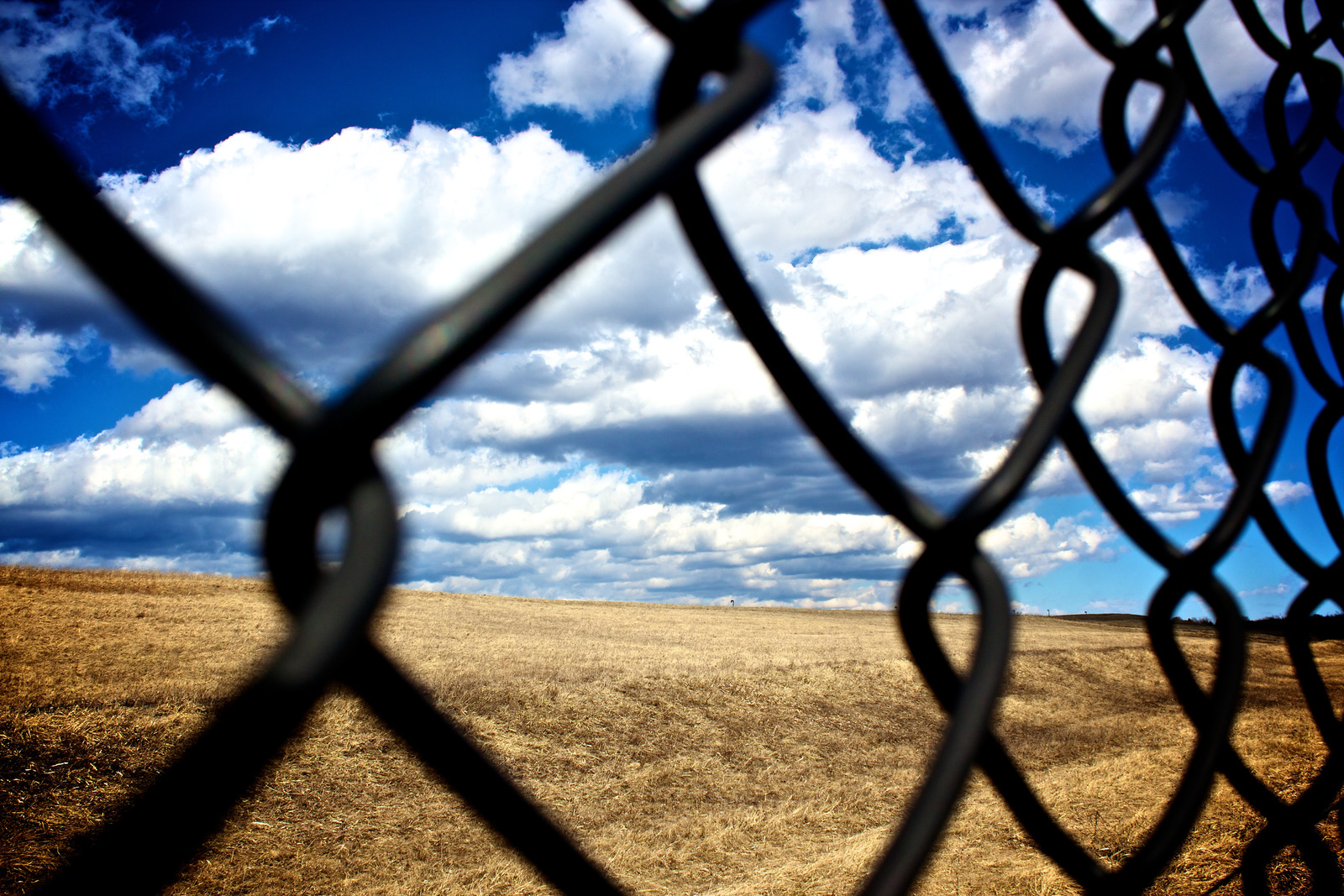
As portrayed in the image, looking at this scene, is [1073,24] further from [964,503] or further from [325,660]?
[325,660]

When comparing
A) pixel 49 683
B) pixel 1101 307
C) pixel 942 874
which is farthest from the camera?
pixel 49 683

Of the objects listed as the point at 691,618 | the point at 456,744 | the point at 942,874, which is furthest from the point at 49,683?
the point at 691,618

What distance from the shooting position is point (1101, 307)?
61cm

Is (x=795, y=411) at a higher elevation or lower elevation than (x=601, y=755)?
higher

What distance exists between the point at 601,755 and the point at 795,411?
9.61 m

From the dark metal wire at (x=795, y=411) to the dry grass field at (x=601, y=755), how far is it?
1.24 metres

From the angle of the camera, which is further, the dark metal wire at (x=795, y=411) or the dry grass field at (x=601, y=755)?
the dry grass field at (x=601, y=755)

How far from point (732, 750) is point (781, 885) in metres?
4.33

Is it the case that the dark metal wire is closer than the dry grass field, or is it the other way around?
the dark metal wire

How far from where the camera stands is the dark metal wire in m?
0.24

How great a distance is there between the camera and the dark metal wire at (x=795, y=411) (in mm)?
240

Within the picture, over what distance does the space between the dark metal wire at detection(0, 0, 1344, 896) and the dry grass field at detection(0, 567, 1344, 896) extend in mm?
1239

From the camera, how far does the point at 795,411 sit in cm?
48

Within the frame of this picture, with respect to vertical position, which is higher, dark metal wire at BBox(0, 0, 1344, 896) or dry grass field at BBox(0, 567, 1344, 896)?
dark metal wire at BBox(0, 0, 1344, 896)
